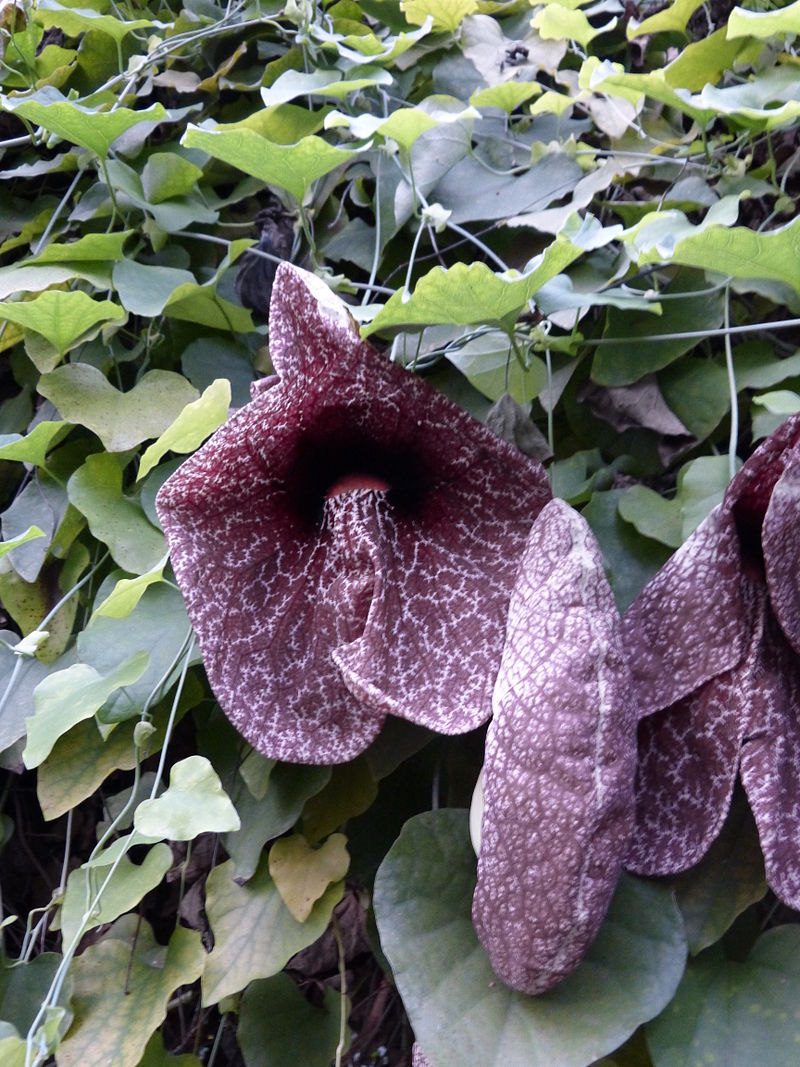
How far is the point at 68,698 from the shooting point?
26.4 inches

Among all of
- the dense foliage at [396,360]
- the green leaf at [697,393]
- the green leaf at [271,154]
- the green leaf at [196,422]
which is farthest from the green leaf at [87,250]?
the green leaf at [697,393]

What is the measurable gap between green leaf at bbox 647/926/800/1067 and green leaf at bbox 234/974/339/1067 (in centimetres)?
29

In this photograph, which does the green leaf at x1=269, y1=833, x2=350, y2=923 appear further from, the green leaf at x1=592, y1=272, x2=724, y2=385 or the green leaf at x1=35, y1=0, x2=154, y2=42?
the green leaf at x1=35, y1=0, x2=154, y2=42

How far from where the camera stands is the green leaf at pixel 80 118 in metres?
0.78

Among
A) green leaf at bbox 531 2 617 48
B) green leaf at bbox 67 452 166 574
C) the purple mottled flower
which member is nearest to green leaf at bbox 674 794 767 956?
the purple mottled flower

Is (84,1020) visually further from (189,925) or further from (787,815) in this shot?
(787,815)

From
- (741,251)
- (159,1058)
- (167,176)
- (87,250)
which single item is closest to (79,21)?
(167,176)

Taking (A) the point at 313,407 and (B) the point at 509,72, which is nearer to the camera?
(A) the point at 313,407

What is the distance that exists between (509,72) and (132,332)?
462mm

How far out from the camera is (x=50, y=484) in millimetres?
862

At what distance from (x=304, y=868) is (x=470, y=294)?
0.41 m

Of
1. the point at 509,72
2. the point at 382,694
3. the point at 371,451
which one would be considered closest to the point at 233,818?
the point at 382,694

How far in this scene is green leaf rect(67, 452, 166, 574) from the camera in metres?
0.75

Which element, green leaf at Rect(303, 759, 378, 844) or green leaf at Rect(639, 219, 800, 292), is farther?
green leaf at Rect(303, 759, 378, 844)
